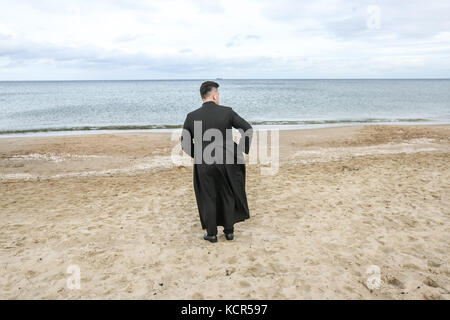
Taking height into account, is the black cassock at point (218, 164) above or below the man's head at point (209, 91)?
below

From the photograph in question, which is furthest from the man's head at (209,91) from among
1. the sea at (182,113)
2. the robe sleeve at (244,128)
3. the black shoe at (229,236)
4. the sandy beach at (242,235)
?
the sea at (182,113)

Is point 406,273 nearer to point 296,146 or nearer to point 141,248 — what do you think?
point 141,248

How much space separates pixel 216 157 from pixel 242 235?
4.61ft

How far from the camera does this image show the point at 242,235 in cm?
504

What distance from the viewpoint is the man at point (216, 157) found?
433 centimetres

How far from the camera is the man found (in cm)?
433

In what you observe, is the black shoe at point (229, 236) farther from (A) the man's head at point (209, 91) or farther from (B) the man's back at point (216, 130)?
(A) the man's head at point (209, 91)

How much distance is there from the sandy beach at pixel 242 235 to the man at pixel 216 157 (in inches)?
21.1

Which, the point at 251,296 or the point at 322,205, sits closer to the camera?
the point at 251,296

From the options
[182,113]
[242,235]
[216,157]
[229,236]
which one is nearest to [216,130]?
[216,157]

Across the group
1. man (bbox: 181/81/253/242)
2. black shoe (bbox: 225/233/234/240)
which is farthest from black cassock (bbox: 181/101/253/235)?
black shoe (bbox: 225/233/234/240)
